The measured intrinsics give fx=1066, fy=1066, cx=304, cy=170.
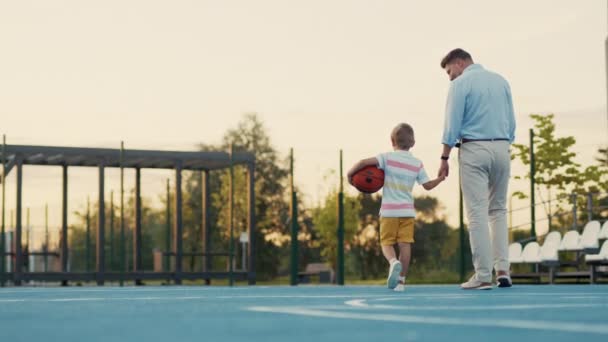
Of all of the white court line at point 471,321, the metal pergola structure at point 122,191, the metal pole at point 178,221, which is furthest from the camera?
the metal pole at point 178,221

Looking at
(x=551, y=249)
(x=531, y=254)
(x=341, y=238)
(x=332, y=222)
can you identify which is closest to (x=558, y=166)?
(x=341, y=238)

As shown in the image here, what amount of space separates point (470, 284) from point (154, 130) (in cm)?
2594

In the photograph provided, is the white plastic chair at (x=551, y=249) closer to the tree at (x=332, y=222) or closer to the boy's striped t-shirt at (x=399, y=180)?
the boy's striped t-shirt at (x=399, y=180)

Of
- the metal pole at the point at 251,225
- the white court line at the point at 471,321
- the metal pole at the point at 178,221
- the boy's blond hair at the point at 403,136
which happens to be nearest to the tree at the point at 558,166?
the metal pole at the point at 251,225

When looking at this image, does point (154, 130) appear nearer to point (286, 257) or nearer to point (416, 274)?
point (416, 274)

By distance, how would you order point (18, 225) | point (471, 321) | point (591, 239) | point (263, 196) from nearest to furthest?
point (471, 321)
point (591, 239)
point (18, 225)
point (263, 196)

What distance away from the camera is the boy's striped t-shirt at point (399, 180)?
724 cm

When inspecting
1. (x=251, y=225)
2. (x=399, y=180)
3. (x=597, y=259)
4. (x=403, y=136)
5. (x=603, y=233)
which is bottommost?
(x=597, y=259)

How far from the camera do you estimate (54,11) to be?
25281 mm

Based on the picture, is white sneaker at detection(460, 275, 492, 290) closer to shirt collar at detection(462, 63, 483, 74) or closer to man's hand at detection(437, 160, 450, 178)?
man's hand at detection(437, 160, 450, 178)

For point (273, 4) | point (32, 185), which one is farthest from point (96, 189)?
point (273, 4)

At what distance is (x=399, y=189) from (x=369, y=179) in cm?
22

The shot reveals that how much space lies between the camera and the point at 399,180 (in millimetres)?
7359

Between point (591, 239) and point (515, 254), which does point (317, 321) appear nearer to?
point (591, 239)
